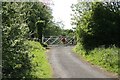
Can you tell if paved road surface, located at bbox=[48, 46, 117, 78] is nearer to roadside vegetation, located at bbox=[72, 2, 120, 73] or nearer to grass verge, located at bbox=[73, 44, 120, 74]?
grass verge, located at bbox=[73, 44, 120, 74]

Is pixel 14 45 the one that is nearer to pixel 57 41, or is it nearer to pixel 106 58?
pixel 106 58

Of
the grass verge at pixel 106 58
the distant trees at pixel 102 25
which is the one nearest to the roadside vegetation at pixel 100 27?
the distant trees at pixel 102 25

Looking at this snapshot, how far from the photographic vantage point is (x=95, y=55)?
28422mm

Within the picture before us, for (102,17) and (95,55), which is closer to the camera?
(95,55)

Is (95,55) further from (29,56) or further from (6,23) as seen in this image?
(6,23)

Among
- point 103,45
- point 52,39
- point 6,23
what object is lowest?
point 52,39

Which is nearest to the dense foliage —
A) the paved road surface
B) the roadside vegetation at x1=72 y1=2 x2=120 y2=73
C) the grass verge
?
the paved road surface

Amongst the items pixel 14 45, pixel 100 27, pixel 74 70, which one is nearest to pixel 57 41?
pixel 100 27

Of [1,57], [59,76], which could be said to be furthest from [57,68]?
[1,57]

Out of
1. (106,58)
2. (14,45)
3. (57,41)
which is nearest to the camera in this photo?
(14,45)

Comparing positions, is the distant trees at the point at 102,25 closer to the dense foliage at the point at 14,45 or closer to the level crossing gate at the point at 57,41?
the dense foliage at the point at 14,45

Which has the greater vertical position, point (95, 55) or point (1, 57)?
point (1, 57)

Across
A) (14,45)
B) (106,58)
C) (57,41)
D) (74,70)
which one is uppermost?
(14,45)

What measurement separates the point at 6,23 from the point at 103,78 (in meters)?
6.47
